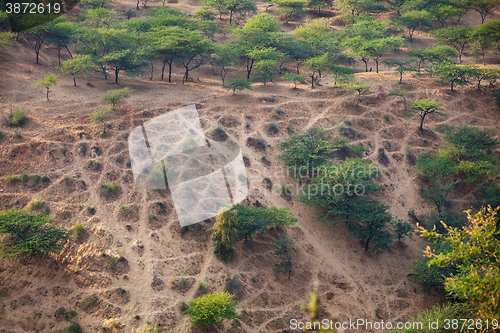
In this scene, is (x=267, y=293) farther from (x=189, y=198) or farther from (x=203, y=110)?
(x=203, y=110)

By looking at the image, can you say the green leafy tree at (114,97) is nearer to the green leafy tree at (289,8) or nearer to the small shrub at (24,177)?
the small shrub at (24,177)

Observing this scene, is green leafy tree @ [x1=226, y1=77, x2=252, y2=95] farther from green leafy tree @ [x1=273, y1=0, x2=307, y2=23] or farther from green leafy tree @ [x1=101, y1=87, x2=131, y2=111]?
green leafy tree @ [x1=273, y1=0, x2=307, y2=23]

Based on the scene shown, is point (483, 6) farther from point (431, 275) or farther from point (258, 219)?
point (258, 219)

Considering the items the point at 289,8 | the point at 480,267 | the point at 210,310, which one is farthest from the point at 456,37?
the point at 210,310

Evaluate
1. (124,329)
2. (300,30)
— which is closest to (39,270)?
(124,329)

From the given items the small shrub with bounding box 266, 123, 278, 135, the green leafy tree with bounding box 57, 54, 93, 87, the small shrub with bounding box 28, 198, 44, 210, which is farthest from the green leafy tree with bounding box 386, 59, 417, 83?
Answer: the small shrub with bounding box 28, 198, 44, 210
